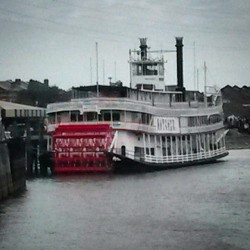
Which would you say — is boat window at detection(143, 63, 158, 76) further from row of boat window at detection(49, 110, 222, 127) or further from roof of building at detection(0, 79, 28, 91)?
roof of building at detection(0, 79, 28, 91)

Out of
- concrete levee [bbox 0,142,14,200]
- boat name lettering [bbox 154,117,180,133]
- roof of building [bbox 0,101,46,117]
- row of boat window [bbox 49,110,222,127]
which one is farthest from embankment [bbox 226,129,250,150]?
concrete levee [bbox 0,142,14,200]

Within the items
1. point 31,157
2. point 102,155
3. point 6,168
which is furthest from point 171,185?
point 31,157

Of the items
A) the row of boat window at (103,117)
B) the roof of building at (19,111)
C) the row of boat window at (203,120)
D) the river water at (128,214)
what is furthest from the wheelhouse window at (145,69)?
the river water at (128,214)

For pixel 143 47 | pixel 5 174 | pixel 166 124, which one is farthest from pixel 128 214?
pixel 143 47

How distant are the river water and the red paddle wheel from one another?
216cm

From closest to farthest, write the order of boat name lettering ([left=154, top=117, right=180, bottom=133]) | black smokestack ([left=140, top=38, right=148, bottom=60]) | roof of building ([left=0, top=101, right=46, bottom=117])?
boat name lettering ([left=154, top=117, right=180, bottom=133]) → roof of building ([left=0, top=101, right=46, bottom=117]) → black smokestack ([left=140, top=38, right=148, bottom=60])

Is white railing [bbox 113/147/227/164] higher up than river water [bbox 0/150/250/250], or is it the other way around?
white railing [bbox 113/147/227/164]

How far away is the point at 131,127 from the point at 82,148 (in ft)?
12.1

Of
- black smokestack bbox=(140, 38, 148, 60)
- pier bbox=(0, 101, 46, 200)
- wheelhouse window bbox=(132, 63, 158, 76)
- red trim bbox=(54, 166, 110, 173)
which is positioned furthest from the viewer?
black smokestack bbox=(140, 38, 148, 60)

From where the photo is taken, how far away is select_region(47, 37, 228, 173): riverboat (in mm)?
48469

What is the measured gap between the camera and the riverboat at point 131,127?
159 ft

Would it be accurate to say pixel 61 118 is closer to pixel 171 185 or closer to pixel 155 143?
pixel 155 143

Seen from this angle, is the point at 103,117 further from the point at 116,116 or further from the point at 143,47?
the point at 143,47

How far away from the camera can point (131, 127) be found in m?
49.7
